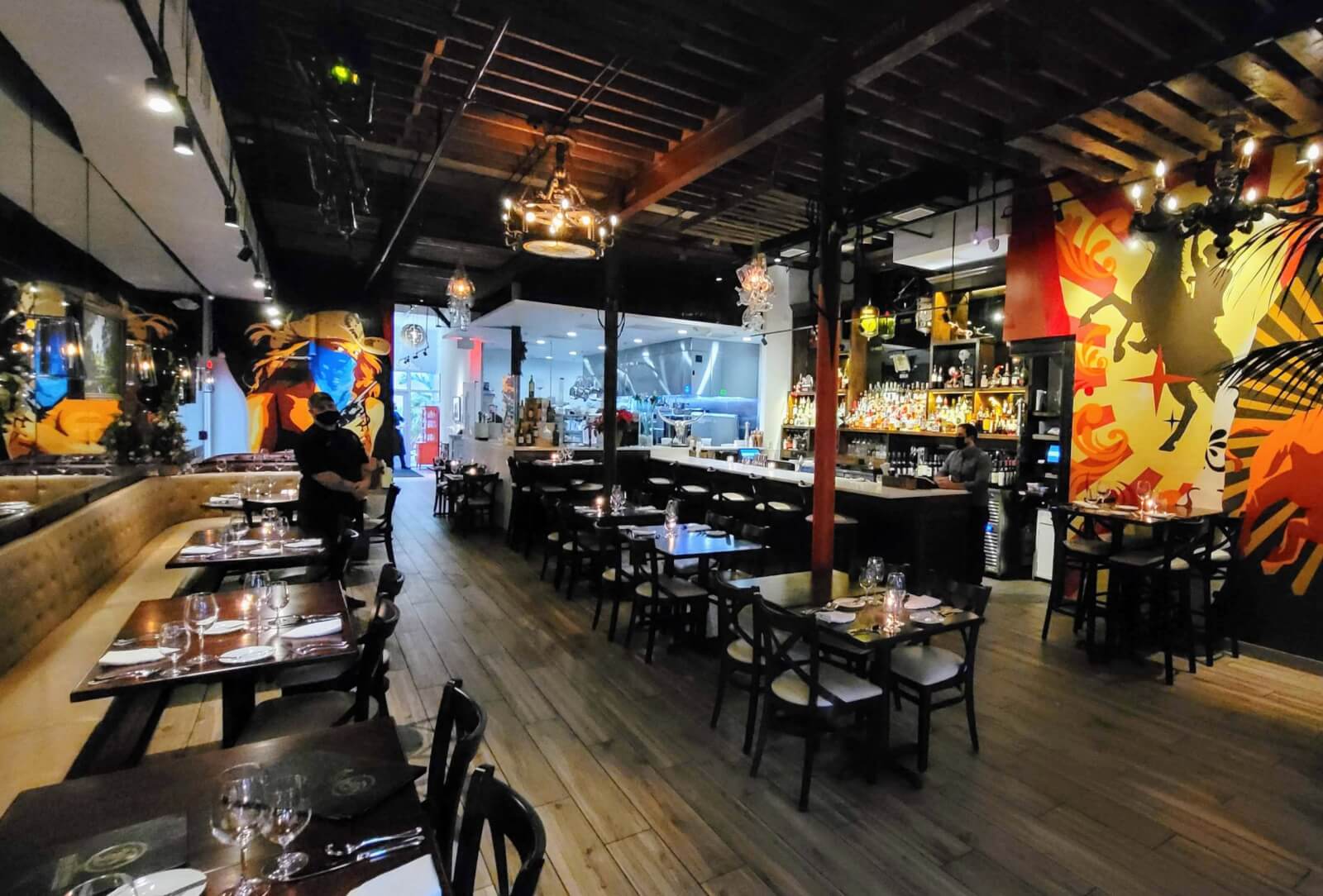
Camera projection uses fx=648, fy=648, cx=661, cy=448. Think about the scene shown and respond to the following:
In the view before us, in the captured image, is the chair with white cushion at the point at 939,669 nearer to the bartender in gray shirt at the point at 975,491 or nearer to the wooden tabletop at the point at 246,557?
the bartender in gray shirt at the point at 975,491

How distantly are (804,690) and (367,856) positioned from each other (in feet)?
6.79

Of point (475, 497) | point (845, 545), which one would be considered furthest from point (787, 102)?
point (475, 497)

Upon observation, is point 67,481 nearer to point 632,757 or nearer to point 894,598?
point 632,757

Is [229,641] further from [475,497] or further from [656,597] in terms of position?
[475,497]

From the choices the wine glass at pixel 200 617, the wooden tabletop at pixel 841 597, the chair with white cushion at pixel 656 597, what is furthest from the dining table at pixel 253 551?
the wooden tabletop at pixel 841 597

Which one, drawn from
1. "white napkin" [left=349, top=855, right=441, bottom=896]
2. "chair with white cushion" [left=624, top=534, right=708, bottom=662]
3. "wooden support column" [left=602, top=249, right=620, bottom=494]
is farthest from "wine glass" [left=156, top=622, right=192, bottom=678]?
"wooden support column" [left=602, top=249, right=620, bottom=494]

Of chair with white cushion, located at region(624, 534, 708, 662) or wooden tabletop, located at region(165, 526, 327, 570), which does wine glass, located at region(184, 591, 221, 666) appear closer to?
wooden tabletop, located at region(165, 526, 327, 570)

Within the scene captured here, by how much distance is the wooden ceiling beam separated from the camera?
3180 mm

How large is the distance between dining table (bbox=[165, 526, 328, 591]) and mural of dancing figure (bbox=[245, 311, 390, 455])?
17.8ft

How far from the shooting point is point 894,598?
3068 millimetres

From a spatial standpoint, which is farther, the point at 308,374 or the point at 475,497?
the point at 308,374

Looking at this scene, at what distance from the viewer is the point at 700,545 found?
4.52 metres

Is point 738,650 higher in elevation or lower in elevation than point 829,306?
lower

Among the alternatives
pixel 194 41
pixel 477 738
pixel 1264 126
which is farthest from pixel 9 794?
pixel 1264 126
